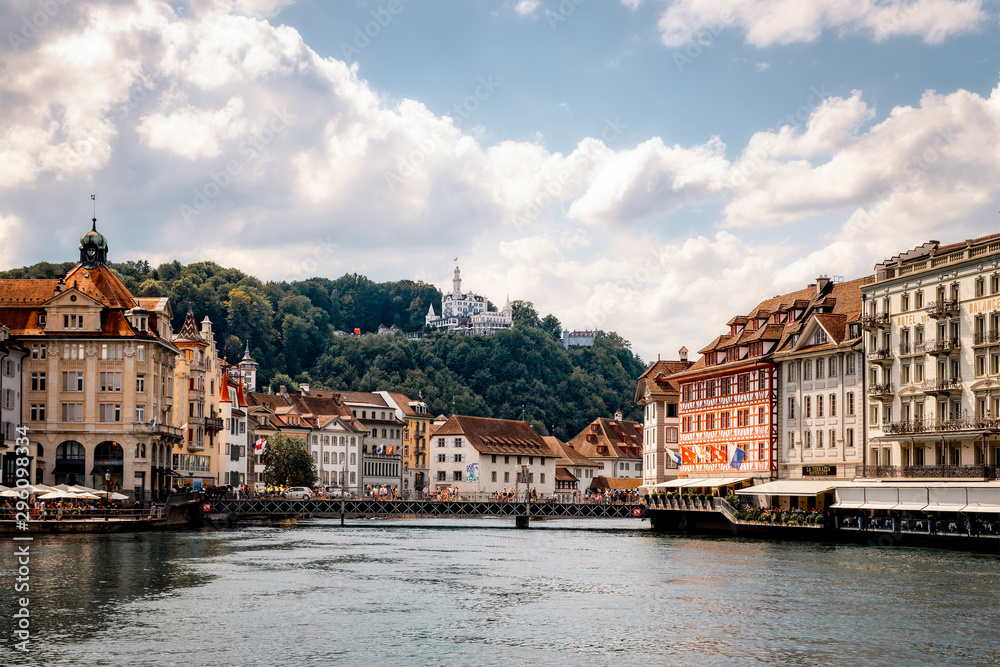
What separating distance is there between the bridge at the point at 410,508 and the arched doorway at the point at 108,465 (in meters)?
7.09

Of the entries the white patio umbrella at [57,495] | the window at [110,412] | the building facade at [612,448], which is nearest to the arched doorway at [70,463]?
the window at [110,412]

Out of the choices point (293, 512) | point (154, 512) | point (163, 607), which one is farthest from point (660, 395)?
point (163, 607)

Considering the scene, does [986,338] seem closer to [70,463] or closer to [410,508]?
[410,508]

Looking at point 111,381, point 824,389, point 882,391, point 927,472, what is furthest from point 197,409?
point 927,472

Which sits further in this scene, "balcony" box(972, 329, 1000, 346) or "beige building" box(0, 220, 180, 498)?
"beige building" box(0, 220, 180, 498)

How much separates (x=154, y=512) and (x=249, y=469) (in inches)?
A: 2303

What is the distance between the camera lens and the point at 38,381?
101875mm

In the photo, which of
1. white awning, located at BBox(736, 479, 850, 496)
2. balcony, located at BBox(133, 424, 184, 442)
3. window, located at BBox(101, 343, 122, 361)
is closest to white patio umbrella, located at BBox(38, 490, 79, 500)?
balcony, located at BBox(133, 424, 184, 442)

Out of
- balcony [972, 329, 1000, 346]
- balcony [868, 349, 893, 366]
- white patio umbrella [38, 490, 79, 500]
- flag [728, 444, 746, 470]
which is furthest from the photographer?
flag [728, 444, 746, 470]

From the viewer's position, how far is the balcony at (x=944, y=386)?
262 feet

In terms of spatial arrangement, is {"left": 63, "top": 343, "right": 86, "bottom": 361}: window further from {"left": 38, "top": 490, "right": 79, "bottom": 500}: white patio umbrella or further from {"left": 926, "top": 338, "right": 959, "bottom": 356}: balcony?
{"left": 926, "top": 338, "right": 959, "bottom": 356}: balcony

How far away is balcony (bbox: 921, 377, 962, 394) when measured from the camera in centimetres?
7981

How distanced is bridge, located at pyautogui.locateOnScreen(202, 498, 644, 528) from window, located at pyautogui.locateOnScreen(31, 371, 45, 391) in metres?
15.2

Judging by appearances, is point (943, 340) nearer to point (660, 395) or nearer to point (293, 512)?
point (660, 395)
